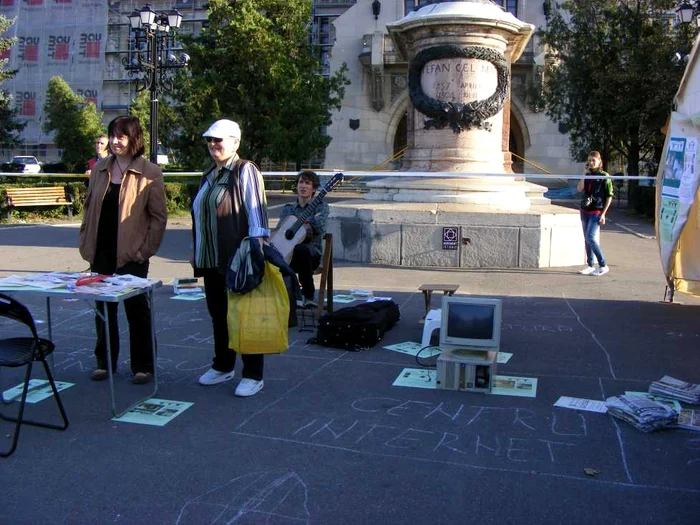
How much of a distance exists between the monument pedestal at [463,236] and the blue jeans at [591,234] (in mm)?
467

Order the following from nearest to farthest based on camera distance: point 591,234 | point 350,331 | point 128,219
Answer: point 128,219 < point 350,331 < point 591,234

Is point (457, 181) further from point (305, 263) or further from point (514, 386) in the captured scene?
point (514, 386)

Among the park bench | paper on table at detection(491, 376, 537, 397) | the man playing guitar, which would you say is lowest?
paper on table at detection(491, 376, 537, 397)

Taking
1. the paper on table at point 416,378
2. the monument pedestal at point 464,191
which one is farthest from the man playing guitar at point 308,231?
the monument pedestal at point 464,191

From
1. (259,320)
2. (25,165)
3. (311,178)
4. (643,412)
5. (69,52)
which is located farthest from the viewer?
(69,52)

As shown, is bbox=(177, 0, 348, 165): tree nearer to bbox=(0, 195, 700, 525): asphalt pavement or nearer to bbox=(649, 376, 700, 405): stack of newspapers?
bbox=(0, 195, 700, 525): asphalt pavement

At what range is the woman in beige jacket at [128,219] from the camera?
17.5 ft

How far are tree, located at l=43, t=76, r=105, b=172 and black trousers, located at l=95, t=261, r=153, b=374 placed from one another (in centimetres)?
3512

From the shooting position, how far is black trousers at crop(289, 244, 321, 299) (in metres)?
7.84

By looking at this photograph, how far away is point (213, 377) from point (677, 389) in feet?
10.7

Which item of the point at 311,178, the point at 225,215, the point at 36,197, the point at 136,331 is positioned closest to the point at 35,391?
the point at 136,331

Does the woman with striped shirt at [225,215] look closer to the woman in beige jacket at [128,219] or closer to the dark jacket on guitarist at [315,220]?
the woman in beige jacket at [128,219]

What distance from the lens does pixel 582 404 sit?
16.6ft

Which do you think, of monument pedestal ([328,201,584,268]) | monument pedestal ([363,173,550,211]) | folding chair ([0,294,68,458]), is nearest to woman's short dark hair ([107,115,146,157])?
folding chair ([0,294,68,458])
